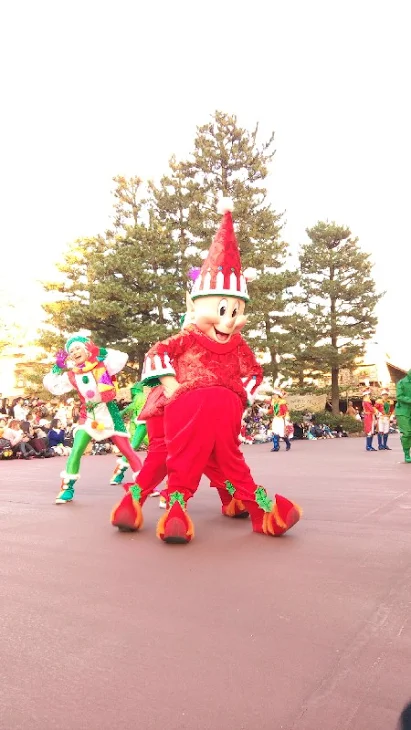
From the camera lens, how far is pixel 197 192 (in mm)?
25281

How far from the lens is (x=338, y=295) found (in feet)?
97.2

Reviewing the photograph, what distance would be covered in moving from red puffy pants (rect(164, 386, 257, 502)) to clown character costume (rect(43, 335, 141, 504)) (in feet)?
6.63

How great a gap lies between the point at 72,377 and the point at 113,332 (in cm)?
1753

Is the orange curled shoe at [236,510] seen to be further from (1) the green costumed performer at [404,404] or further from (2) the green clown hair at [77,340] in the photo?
(1) the green costumed performer at [404,404]

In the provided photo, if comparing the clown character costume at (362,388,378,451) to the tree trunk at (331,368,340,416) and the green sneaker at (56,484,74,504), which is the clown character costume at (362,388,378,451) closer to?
the green sneaker at (56,484,74,504)

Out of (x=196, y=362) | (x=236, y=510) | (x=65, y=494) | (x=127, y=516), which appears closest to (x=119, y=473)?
(x=65, y=494)

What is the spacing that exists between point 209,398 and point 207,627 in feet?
6.46

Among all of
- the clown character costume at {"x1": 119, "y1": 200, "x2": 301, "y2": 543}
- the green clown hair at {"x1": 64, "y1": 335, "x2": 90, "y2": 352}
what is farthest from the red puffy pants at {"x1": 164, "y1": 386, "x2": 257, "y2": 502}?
the green clown hair at {"x1": 64, "y1": 335, "x2": 90, "y2": 352}

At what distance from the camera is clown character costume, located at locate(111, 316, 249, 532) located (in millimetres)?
4418

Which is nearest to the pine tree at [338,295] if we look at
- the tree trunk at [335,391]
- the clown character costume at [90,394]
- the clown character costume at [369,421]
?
the tree trunk at [335,391]

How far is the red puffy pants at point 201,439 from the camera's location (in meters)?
4.21

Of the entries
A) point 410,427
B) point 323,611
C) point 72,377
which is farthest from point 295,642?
point 410,427

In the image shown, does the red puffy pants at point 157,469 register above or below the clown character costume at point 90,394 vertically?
below

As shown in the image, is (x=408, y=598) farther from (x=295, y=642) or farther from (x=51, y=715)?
(x=51, y=715)
